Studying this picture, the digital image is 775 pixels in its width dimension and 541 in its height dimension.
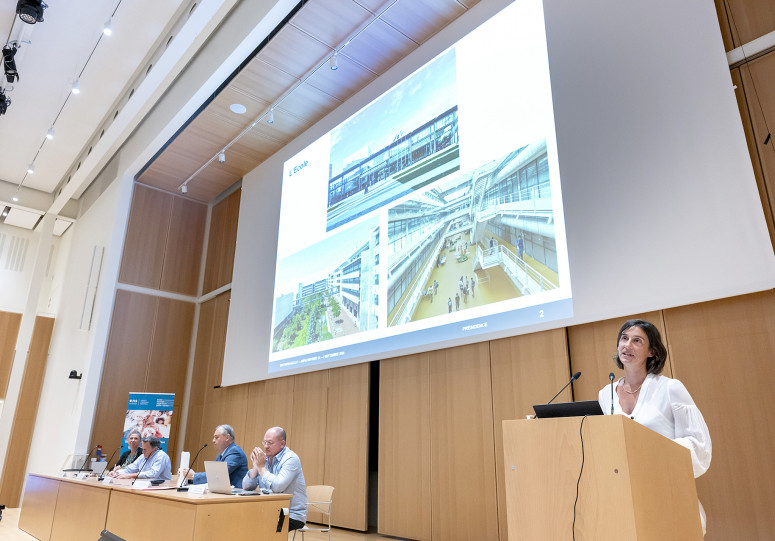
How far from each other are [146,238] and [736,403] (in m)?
9.01

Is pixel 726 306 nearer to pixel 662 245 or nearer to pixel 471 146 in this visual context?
pixel 662 245

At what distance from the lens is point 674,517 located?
70.9 inches

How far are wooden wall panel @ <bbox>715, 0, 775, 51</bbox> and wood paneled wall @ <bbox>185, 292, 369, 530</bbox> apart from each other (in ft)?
14.6

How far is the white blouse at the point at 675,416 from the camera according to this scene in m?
2.03

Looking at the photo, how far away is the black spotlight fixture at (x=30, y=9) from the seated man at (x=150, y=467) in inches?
201

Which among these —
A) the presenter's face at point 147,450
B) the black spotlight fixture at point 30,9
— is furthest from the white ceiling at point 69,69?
the presenter's face at point 147,450

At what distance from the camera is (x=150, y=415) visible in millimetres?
7969

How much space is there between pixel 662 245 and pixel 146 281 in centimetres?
830

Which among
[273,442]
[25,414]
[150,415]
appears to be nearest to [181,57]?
[150,415]

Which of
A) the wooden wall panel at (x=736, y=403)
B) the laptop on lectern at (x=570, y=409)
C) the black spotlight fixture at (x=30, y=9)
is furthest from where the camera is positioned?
the black spotlight fixture at (x=30, y=9)

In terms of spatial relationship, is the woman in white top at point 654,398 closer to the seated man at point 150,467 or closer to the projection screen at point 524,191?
the projection screen at point 524,191

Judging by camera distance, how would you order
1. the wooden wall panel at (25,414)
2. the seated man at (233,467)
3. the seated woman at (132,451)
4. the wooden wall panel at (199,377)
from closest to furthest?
the seated man at (233,467), the seated woman at (132,451), the wooden wall panel at (199,377), the wooden wall panel at (25,414)

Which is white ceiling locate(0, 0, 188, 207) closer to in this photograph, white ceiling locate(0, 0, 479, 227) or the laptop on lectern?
white ceiling locate(0, 0, 479, 227)

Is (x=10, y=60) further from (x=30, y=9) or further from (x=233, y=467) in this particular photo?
(x=233, y=467)
